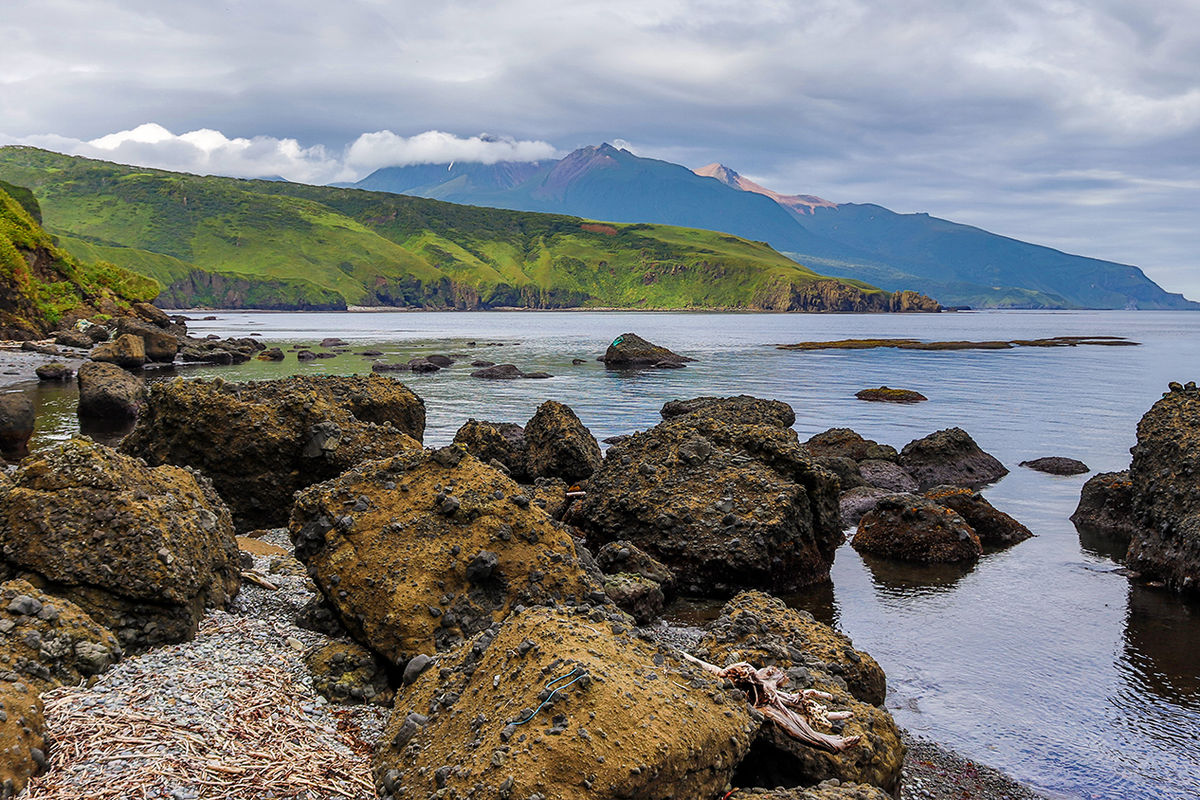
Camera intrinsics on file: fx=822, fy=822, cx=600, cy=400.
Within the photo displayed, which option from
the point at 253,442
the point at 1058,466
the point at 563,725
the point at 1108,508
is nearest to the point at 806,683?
the point at 563,725

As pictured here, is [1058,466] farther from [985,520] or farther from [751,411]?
[985,520]

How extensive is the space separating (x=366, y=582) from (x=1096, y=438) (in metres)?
34.5

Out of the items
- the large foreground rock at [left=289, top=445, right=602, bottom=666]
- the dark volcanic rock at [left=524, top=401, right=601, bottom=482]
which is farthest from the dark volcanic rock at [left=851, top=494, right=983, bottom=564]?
the large foreground rock at [left=289, top=445, right=602, bottom=666]

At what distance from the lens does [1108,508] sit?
793 inches

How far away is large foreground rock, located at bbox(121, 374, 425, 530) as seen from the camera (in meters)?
15.6

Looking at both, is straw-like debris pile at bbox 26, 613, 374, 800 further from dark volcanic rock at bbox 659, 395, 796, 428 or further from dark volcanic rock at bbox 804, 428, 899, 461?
dark volcanic rock at bbox 804, 428, 899, 461

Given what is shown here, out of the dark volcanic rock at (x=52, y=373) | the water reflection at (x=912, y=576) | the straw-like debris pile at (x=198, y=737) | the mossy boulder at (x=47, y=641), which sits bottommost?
the dark volcanic rock at (x=52, y=373)

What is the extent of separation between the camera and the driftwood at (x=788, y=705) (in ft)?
23.2

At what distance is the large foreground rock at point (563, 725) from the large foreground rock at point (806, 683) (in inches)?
26.7

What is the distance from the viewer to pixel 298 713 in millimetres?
7430

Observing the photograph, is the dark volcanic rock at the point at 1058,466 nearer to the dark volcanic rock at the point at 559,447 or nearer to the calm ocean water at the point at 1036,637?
the calm ocean water at the point at 1036,637

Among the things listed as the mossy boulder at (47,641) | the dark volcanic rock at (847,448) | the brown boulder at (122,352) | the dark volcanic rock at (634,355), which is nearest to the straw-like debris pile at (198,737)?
the mossy boulder at (47,641)

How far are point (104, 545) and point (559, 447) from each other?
45.3 feet

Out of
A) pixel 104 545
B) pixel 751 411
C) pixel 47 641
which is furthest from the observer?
pixel 751 411
